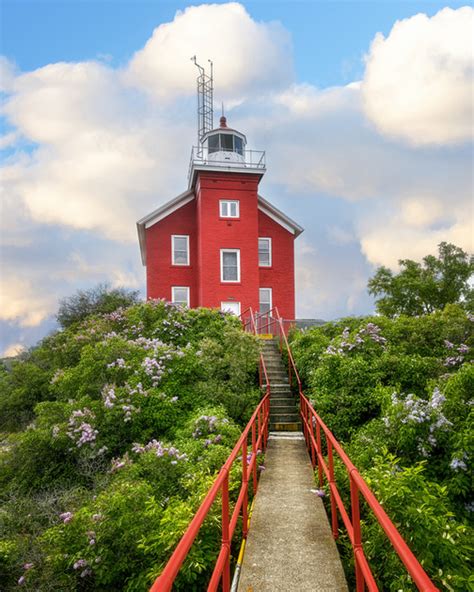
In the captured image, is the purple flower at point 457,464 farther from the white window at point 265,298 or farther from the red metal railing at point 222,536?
the white window at point 265,298

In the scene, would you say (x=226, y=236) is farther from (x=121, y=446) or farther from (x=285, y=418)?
(x=121, y=446)

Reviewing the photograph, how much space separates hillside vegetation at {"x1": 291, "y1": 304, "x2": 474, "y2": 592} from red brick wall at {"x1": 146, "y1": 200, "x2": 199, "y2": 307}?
11.7 metres

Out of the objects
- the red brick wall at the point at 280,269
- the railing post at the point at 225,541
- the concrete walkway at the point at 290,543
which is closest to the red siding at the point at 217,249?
the red brick wall at the point at 280,269

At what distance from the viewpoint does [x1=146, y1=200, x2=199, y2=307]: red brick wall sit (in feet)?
88.8

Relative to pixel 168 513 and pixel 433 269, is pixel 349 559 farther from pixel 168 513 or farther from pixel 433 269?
pixel 433 269

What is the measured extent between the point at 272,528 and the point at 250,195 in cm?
2245

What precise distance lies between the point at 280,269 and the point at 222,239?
4141 millimetres

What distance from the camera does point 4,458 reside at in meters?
12.4

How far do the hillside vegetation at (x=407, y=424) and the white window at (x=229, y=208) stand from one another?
10.9 meters

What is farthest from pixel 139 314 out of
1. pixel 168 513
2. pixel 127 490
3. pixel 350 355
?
pixel 168 513

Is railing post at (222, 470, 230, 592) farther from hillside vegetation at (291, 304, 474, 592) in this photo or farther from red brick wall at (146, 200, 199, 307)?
red brick wall at (146, 200, 199, 307)

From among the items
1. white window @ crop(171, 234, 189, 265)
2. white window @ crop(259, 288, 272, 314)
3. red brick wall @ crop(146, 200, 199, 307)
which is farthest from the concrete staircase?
white window @ crop(171, 234, 189, 265)

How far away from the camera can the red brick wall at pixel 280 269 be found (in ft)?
92.0

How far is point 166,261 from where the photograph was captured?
27.3 meters
